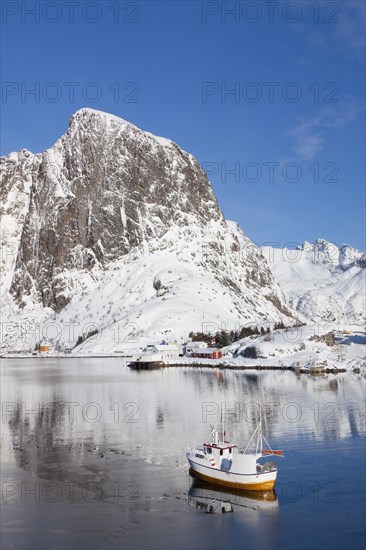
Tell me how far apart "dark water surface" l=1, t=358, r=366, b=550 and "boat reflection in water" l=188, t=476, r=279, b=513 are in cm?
11

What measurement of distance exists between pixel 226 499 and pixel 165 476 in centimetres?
565

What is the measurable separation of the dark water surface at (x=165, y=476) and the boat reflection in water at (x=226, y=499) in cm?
11

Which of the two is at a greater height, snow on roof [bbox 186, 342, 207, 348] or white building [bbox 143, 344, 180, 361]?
snow on roof [bbox 186, 342, 207, 348]

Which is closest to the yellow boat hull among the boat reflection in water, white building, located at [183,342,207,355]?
the boat reflection in water

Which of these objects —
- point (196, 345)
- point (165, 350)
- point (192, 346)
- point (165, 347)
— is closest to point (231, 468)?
point (165, 350)

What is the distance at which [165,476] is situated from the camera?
38062mm

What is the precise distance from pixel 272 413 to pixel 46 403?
95.8ft

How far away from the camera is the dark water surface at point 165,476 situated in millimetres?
27609

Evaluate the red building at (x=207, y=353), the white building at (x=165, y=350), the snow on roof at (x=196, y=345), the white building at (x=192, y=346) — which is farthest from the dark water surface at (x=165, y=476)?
the snow on roof at (x=196, y=345)

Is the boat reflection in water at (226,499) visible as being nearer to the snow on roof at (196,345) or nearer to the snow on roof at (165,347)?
the snow on roof at (165,347)

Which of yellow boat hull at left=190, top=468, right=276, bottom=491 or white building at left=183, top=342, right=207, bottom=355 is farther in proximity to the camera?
white building at left=183, top=342, right=207, bottom=355

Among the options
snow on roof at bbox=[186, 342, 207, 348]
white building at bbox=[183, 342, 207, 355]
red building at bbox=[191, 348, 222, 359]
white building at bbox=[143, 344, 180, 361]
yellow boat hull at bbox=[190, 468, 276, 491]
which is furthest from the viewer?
snow on roof at bbox=[186, 342, 207, 348]

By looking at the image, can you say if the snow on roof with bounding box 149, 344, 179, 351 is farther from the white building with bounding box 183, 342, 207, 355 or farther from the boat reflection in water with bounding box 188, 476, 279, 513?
the boat reflection in water with bounding box 188, 476, 279, 513

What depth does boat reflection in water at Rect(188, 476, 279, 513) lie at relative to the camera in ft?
105
